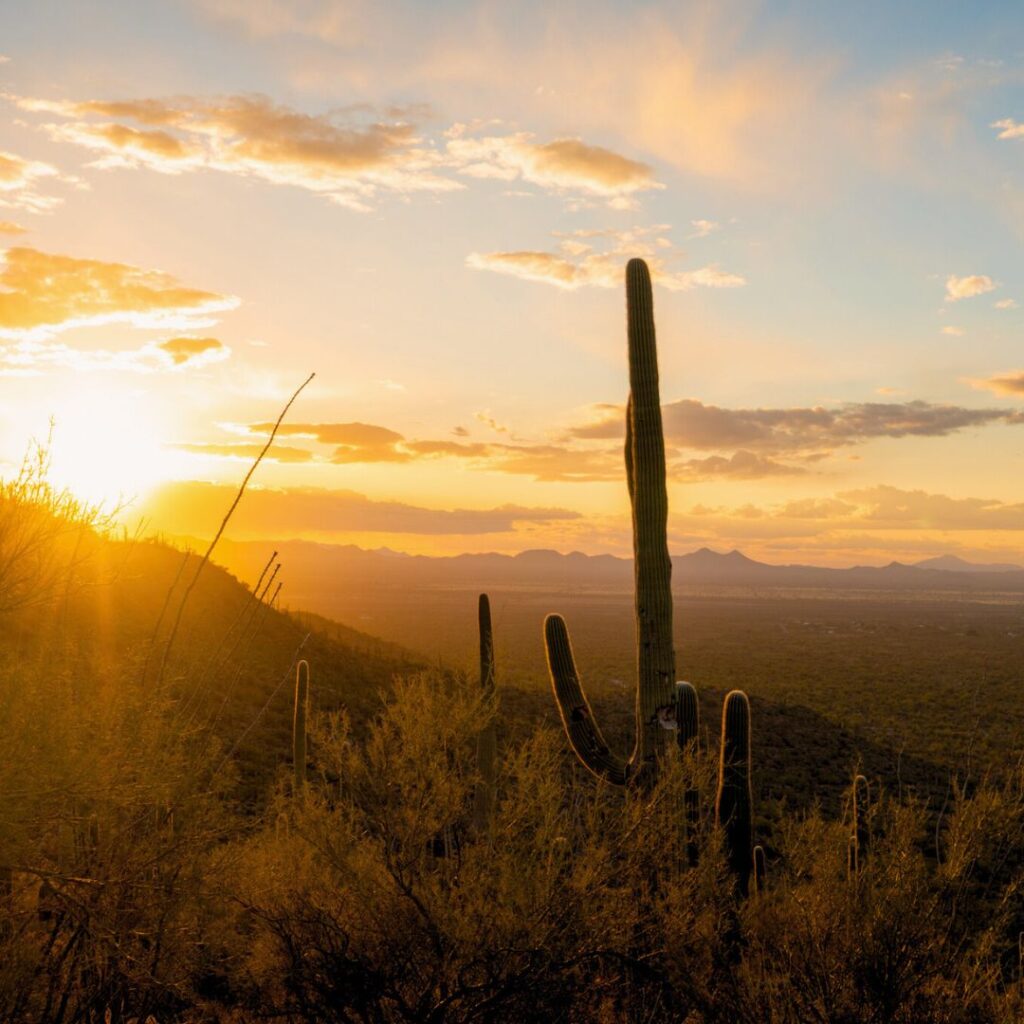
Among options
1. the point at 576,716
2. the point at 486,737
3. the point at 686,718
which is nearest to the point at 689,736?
the point at 686,718

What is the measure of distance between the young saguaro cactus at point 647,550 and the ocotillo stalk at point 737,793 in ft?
3.60

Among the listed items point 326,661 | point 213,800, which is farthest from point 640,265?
point 326,661

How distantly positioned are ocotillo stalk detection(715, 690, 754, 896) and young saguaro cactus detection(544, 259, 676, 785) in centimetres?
110

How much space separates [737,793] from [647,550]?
→ 120 inches

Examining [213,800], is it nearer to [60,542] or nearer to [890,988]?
[60,542]

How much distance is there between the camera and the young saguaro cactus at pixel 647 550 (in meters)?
9.64

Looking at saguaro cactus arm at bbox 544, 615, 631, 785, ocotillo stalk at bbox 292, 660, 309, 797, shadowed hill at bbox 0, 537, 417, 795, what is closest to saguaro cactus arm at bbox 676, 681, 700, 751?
saguaro cactus arm at bbox 544, 615, 631, 785

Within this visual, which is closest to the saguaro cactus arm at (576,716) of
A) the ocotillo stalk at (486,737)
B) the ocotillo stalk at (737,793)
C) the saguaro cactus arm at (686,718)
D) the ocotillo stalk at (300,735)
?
the saguaro cactus arm at (686,718)

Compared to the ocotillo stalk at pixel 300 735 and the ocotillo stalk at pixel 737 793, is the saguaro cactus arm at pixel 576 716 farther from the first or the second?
the ocotillo stalk at pixel 300 735

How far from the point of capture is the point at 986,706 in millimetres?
38500

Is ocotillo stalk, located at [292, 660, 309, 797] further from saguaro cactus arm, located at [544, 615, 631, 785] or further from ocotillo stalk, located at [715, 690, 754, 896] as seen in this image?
ocotillo stalk, located at [715, 690, 754, 896]

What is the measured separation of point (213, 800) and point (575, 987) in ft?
12.1

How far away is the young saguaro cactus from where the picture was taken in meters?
9.64

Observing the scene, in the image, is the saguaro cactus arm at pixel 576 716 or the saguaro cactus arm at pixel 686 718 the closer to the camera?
the saguaro cactus arm at pixel 686 718
